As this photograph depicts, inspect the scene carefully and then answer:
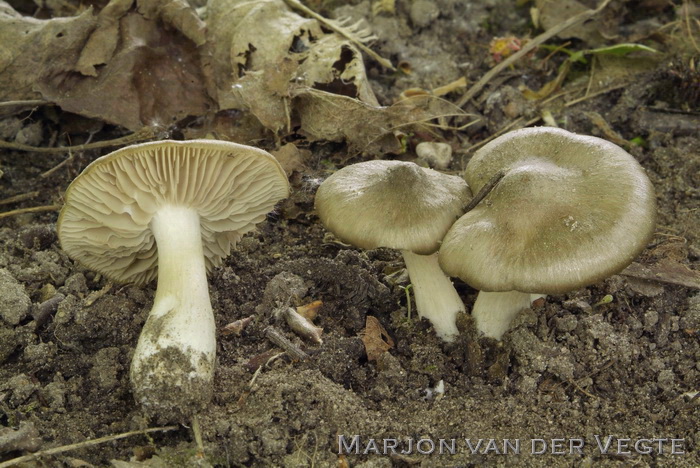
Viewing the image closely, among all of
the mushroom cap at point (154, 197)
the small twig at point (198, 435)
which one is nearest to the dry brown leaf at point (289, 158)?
the mushroom cap at point (154, 197)

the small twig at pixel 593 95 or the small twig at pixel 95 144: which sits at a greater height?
the small twig at pixel 95 144

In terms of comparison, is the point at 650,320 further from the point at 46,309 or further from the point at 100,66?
the point at 100,66

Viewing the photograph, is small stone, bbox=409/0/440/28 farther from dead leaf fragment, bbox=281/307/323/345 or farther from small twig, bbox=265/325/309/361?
small twig, bbox=265/325/309/361

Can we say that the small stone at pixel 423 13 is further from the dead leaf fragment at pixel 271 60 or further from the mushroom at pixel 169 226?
the mushroom at pixel 169 226

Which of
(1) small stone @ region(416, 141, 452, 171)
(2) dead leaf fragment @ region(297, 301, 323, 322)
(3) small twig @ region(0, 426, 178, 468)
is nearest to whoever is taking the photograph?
(3) small twig @ region(0, 426, 178, 468)

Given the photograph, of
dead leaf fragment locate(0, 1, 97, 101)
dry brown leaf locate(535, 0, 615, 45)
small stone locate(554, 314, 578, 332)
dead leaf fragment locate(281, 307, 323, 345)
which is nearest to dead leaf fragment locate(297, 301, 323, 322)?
dead leaf fragment locate(281, 307, 323, 345)

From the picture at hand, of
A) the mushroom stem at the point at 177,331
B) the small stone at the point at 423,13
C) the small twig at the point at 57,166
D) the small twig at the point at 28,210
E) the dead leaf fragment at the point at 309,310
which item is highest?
the small stone at the point at 423,13

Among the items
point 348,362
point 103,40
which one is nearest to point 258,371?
point 348,362
